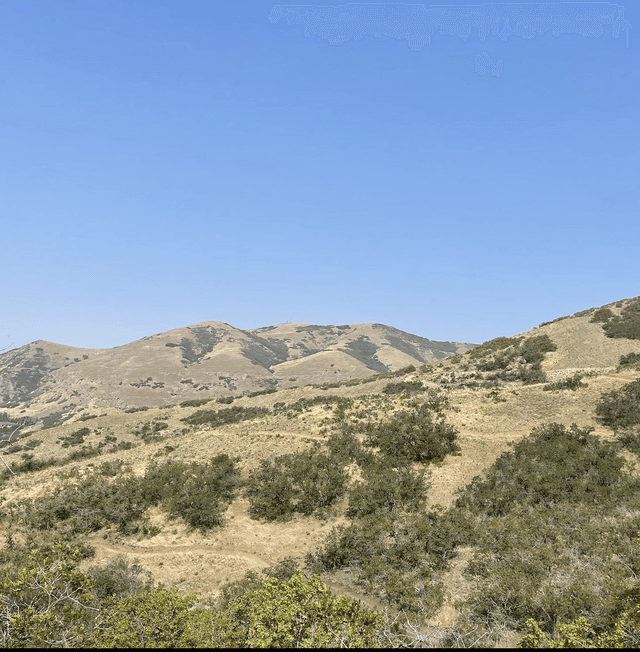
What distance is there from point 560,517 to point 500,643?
963 centimetres

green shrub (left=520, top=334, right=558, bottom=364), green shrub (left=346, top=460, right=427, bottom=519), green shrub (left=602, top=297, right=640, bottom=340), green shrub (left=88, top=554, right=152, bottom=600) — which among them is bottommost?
green shrub (left=88, top=554, right=152, bottom=600)

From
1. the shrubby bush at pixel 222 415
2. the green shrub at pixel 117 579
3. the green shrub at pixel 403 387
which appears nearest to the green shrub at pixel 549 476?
the green shrub at pixel 117 579

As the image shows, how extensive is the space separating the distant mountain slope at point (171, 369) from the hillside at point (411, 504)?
205 ft

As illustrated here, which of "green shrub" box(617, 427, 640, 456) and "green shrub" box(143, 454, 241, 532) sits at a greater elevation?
"green shrub" box(617, 427, 640, 456)

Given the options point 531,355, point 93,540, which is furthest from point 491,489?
point 531,355

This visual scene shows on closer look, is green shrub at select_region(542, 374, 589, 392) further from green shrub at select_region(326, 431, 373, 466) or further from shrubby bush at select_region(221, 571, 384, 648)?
shrubby bush at select_region(221, 571, 384, 648)

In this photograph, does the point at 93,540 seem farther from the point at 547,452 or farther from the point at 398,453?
the point at 547,452

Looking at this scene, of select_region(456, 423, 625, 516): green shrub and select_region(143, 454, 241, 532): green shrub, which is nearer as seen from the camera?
select_region(456, 423, 625, 516): green shrub

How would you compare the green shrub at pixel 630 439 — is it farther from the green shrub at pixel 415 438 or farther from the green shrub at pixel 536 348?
the green shrub at pixel 536 348

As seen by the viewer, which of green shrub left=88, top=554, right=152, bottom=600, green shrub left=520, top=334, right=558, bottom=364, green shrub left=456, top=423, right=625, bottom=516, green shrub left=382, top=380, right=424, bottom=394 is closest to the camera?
green shrub left=88, top=554, right=152, bottom=600

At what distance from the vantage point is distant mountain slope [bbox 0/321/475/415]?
354ft

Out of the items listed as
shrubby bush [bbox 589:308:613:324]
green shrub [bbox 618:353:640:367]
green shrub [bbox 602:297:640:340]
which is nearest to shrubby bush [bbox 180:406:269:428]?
green shrub [bbox 618:353:640:367]

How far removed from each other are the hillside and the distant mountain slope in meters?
62.6

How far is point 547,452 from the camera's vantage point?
84.3 feet
